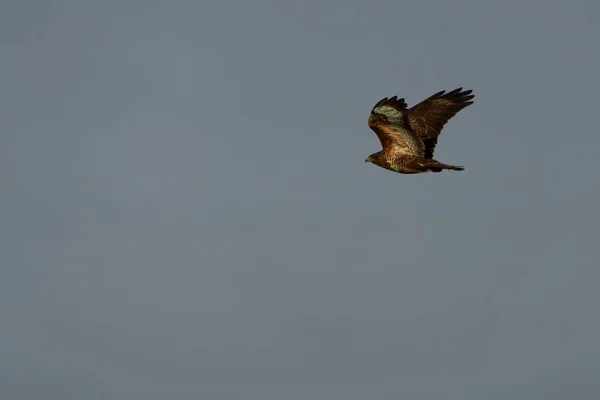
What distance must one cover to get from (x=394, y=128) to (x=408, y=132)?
0.64 meters

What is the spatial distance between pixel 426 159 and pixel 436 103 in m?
3.27

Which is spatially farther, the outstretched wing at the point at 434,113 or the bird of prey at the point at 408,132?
the outstretched wing at the point at 434,113

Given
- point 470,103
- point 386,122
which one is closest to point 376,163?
point 386,122

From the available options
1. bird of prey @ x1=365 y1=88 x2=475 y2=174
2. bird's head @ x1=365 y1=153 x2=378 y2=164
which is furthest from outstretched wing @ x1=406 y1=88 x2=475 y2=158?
bird's head @ x1=365 y1=153 x2=378 y2=164

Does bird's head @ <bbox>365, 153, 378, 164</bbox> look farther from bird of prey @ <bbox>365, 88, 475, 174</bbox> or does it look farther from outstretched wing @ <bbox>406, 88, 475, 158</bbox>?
outstretched wing @ <bbox>406, 88, 475, 158</bbox>

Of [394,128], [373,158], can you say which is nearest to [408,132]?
[394,128]

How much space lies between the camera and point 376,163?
35500 mm

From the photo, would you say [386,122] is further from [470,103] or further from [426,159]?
[470,103]

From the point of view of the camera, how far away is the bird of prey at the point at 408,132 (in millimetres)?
34156

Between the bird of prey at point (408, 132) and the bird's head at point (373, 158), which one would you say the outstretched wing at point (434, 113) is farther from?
the bird's head at point (373, 158)

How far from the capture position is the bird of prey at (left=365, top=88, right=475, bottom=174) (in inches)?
1345

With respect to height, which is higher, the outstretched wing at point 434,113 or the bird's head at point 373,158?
the outstretched wing at point 434,113

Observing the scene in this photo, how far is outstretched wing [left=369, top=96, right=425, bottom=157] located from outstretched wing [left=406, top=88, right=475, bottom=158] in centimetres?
35

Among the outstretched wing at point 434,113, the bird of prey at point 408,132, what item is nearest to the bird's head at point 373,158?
the bird of prey at point 408,132
